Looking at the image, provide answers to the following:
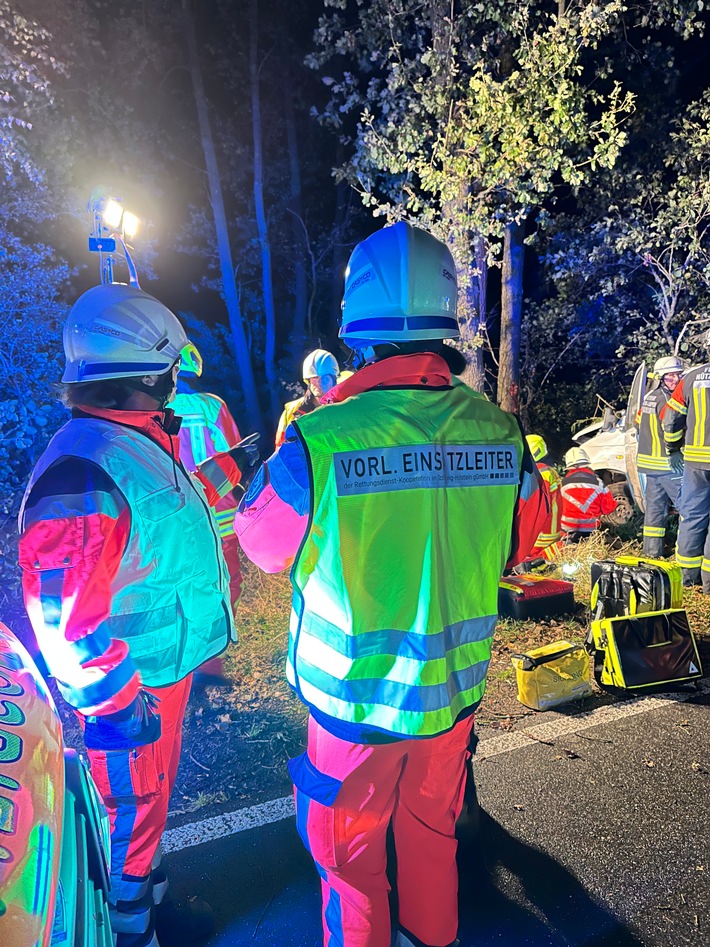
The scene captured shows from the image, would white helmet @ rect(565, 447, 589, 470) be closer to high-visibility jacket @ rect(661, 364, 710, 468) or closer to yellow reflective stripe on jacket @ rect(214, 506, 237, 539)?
high-visibility jacket @ rect(661, 364, 710, 468)

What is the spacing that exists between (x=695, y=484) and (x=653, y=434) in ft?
2.97

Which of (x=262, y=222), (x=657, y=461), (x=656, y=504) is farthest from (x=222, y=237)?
(x=656, y=504)

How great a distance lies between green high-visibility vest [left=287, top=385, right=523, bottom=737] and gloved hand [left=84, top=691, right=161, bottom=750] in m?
0.46

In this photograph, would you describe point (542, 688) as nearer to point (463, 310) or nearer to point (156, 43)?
point (463, 310)

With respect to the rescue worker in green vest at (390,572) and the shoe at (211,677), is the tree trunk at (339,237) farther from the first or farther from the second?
the rescue worker in green vest at (390,572)

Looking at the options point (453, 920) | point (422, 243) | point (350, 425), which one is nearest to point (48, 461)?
point (350, 425)

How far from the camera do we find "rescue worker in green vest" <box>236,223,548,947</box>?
1.76 m

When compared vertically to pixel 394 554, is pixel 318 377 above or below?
above

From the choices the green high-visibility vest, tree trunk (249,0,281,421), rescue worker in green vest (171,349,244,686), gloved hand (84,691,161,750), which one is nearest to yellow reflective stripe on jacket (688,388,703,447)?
rescue worker in green vest (171,349,244,686)

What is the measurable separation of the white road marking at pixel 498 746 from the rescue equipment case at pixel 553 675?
139mm

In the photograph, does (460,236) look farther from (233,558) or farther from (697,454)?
(233,558)

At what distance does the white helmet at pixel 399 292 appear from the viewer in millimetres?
1905

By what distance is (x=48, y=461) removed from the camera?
2008 mm

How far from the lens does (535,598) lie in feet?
17.4
